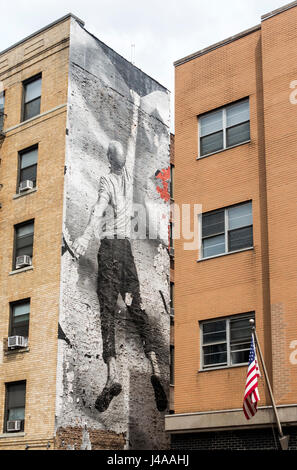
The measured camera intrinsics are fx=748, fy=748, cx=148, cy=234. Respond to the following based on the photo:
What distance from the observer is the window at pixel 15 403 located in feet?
96.5

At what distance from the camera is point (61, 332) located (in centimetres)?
2934

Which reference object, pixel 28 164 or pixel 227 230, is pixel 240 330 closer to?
pixel 227 230

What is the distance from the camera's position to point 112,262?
33.0m

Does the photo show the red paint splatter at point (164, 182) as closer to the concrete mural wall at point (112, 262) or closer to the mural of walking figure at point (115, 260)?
the concrete mural wall at point (112, 262)

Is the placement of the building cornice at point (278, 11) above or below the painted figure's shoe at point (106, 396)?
above

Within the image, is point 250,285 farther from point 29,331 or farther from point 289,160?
point 29,331

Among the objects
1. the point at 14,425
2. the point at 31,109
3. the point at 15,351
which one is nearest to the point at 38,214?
the point at 31,109

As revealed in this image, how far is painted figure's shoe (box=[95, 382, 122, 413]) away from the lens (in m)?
30.4

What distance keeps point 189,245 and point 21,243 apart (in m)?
10.2

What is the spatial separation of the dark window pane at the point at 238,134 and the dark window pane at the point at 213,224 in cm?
245

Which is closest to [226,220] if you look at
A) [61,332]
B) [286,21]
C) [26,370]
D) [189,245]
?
[189,245]

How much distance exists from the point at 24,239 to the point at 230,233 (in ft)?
37.8

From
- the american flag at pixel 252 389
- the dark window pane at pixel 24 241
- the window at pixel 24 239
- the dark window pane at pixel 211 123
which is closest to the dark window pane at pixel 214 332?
the american flag at pixel 252 389
